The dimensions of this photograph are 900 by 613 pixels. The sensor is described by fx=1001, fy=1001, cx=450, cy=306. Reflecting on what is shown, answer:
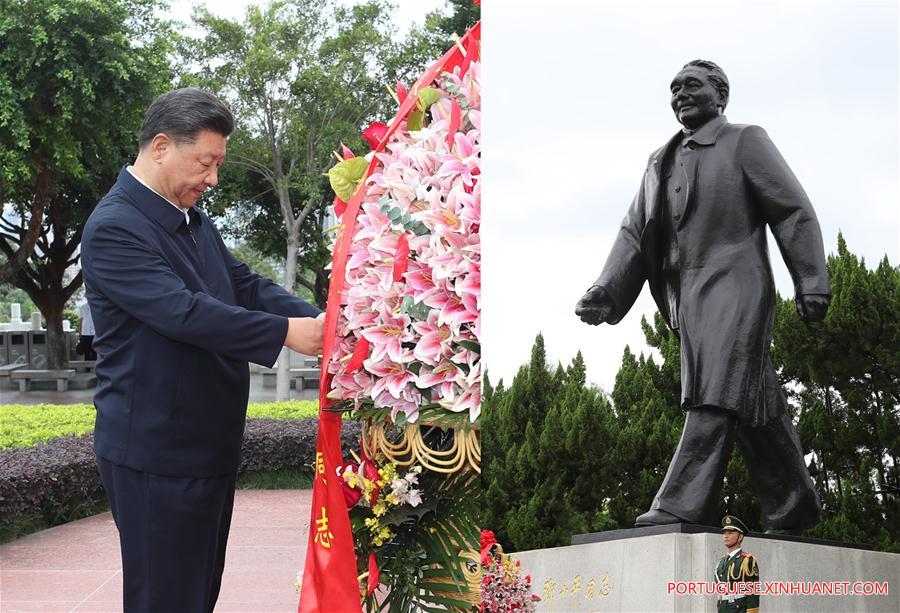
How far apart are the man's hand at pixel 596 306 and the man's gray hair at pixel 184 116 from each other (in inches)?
51.4

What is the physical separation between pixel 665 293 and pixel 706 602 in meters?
0.99

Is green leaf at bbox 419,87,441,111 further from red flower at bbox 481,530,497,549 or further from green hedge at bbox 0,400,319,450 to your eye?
green hedge at bbox 0,400,319,450

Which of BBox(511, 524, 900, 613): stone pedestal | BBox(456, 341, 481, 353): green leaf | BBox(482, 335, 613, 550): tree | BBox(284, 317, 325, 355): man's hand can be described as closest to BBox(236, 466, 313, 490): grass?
BBox(482, 335, 613, 550): tree

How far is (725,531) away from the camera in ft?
8.55

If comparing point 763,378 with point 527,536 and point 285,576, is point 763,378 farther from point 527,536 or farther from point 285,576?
point 285,576

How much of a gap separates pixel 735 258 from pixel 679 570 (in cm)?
91

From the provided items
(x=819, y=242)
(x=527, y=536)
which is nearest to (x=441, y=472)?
(x=819, y=242)

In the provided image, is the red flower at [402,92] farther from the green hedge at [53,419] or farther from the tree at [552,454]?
the green hedge at [53,419]

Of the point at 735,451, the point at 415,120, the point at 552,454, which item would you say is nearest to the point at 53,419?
the point at 552,454

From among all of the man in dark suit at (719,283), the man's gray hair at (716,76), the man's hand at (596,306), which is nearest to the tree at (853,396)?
the man in dark suit at (719,283)

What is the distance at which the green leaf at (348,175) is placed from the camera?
8.05 feet

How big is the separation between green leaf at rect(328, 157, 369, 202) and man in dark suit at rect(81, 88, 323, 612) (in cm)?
29

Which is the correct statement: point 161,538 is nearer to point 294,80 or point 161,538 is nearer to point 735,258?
point 735,258

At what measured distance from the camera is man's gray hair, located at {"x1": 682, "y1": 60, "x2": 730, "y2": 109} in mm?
3008
